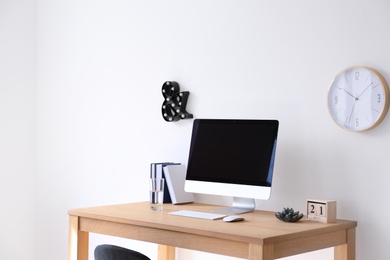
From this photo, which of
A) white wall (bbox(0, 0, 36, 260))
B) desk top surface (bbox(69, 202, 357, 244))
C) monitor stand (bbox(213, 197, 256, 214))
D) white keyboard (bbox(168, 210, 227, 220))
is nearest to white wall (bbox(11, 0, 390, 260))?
white wall (bbox(0, 0, 36, 260))

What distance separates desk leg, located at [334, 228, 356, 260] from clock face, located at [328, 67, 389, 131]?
46 centimetres

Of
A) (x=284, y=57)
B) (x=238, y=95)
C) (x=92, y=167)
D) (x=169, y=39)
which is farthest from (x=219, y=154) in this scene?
(x=92, y=167)

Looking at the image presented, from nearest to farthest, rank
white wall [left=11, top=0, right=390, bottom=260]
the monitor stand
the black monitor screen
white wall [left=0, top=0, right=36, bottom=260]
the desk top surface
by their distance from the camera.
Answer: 1. the desk top surface
2. white wall [left=11, top=0, right=390, bottom=260]
3. the black monitor screen
4. the monitor stand
5. white wall [left=0, top=0, right=36, bottom=260]

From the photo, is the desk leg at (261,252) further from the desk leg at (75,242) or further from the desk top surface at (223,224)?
the desk leg at (75,242)

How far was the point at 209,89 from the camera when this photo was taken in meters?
3.35

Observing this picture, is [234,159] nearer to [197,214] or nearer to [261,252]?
[197,214]

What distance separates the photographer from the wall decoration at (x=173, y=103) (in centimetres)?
343

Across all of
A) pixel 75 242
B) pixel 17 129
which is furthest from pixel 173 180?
pixel 17 129

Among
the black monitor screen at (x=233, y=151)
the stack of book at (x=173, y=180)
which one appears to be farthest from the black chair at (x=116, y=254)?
the stack of book at (x=173, y=180)

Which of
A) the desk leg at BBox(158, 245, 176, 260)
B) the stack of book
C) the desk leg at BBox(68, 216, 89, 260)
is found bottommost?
the desk leg at BBox(158, 245, 176, 260)

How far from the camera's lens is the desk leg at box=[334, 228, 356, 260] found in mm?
2660

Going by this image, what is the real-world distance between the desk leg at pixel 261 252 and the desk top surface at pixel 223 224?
0.02m

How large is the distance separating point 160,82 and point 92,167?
2.75ft

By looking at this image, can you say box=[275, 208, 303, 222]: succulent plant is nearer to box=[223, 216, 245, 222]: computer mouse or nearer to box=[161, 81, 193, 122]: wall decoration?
box=[223, 216, 245, 222]: computer mouse
